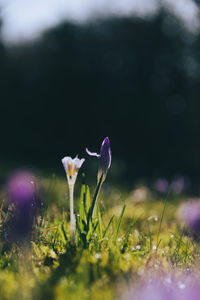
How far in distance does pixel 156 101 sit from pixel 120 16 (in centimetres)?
350

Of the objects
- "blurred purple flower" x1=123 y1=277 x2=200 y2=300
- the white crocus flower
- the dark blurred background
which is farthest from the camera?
the dark blurred background

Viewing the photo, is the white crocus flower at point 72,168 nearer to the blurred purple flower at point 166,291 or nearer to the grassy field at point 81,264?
the grassy field at point 81,264

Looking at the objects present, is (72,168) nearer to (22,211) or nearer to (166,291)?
(22,211)

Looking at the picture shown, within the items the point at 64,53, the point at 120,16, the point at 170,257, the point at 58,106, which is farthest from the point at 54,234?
the point at 120,16

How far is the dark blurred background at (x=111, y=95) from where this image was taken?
1245 cm

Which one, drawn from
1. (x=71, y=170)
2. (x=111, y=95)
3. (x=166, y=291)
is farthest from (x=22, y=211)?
(x=111, y=95)

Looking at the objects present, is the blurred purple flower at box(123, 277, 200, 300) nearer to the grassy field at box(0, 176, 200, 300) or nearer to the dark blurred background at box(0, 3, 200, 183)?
the grassy field at box(0, 176, 200, 300)

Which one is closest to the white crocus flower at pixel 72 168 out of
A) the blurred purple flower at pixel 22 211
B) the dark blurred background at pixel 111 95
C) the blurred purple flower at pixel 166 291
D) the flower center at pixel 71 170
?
the flower center at pixel 71 170

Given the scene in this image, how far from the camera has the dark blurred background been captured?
40.9ft

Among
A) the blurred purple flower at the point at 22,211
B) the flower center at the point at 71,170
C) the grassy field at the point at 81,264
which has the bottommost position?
the grassy field at the point at 81,264

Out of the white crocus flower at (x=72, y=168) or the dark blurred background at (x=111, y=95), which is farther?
the dark blurred background at (x=111, y=95)

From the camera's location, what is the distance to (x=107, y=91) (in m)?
12.7

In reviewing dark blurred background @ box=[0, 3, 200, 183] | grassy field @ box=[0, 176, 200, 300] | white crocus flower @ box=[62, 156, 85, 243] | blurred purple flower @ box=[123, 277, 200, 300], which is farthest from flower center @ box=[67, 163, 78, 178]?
dark blurred background @ box=[0, 3, 200, 183]

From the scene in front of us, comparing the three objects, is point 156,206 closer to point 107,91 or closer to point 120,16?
point 107,91
